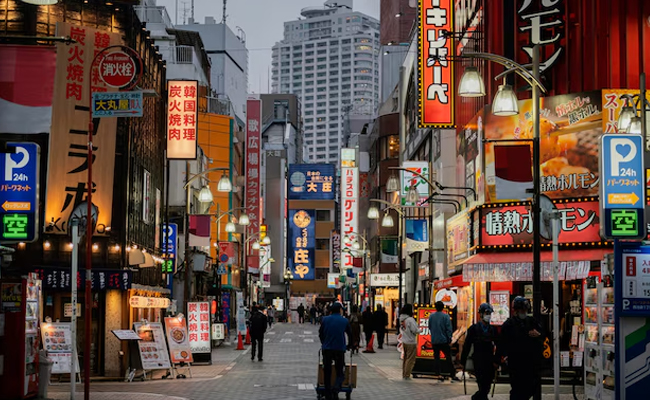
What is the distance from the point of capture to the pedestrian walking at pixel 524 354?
1431 cm

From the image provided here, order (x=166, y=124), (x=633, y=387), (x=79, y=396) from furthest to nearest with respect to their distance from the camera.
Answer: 1. (x=166, y=124)
2. (x=79, y=396)
3. (x=633, y=387)

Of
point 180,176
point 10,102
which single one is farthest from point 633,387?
point 180,176

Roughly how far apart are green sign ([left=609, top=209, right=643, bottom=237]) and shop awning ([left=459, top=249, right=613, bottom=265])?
9.56 meters

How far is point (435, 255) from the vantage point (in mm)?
49281

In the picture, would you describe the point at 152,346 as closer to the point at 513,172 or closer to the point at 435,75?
the point at 513,172

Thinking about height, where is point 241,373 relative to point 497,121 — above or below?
below

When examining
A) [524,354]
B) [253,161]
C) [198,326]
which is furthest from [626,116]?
[253,161]

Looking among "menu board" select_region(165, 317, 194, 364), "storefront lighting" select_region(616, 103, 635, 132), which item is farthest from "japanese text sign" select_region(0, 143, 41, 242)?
"storefront lighting" select_region(616, 103, 635, 132)

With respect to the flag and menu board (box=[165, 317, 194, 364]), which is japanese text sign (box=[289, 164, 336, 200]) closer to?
menu board (box=[165, 317, 194, 364])

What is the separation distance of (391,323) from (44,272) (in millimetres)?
55424

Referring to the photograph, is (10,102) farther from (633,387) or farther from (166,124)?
(633,387)

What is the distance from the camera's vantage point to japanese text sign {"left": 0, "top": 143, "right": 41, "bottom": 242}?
1928 cm

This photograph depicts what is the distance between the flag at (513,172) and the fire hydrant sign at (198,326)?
50.1 feet

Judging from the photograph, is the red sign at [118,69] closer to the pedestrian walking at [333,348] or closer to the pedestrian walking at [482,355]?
the pedestrian walking at [333,348]
